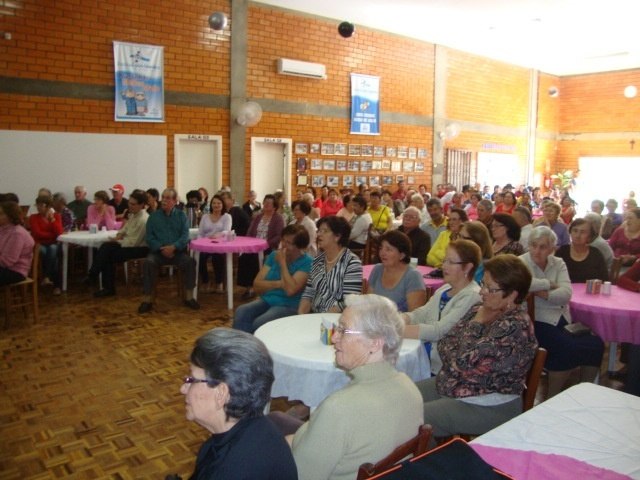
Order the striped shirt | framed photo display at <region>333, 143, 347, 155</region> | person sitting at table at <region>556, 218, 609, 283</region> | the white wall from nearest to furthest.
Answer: the striped shirt
person sitting at table at <region>556, 218, 609, 283</region>
the white wall
framed photo display at <region>333, 143, 347, 155</region>

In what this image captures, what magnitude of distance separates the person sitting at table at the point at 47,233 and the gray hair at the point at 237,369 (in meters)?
6.42

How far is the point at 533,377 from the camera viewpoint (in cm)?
261

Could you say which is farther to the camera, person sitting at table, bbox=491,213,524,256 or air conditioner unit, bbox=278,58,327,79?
air conditioner unit, bbox=278,58,327,79

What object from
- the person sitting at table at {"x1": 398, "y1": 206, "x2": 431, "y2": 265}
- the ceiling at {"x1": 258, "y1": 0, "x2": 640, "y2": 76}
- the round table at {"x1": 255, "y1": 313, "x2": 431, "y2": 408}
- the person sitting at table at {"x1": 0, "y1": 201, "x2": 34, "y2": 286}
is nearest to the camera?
the round table at {"x1": 255, "y1": 313, "x2": 431, "y2": 408}

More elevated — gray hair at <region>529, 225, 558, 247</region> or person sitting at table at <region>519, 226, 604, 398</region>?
gray hair at <region>529, 225, 558, 247</region>

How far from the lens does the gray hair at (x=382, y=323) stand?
2.08 m

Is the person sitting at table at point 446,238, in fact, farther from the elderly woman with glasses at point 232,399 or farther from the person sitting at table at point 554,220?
the elderly woman with glasses at point 232,399

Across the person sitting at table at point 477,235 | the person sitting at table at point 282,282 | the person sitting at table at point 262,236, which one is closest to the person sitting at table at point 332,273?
the person sitting at table at point 282,282

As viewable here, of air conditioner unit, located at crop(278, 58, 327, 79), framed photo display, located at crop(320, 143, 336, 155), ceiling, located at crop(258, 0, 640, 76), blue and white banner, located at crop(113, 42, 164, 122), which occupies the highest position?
ceiling, located at crop(258, 0, 640, 76)

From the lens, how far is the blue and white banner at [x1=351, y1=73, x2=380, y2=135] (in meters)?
12.6

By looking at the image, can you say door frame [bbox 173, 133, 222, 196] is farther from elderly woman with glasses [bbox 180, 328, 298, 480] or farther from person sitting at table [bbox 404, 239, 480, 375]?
elderly woman with glasses [bbox 180, 328, 298, 480]

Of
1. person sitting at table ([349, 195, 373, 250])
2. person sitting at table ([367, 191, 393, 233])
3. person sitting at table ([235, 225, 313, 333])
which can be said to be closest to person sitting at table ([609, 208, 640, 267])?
person sitting at table ([349, 195, 373, 250])

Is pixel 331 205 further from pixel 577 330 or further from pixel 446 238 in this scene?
pixel 577 330

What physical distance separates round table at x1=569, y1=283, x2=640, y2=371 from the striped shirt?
1610mm
